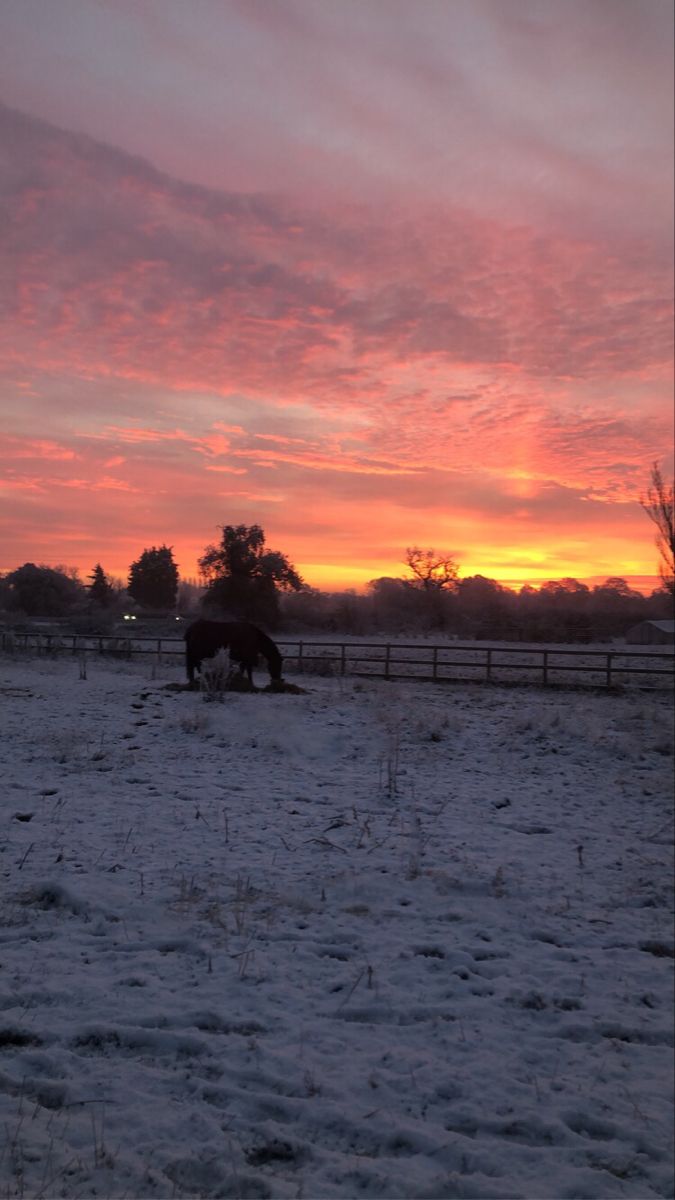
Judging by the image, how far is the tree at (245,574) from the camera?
48.8 m

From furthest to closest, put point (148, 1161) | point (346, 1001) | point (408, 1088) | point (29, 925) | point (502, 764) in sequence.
Result: point (502, 764), point (29, 925), point (346, 1001), point (408, 1088), point (148, 1161)

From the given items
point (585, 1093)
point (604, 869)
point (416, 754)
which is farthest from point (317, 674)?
point (585, 1093)

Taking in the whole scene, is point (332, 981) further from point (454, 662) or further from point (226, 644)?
point (454, 662)

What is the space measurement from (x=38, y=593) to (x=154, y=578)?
13620mm

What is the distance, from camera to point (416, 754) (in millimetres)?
12812

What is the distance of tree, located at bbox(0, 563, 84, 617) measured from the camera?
61812mm

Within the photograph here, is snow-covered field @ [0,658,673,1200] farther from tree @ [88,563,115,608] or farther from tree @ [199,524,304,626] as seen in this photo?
tree @ [88,563,115,608]

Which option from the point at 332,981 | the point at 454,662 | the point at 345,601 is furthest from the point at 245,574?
the point at 332,981

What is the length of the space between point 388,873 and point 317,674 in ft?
55.7

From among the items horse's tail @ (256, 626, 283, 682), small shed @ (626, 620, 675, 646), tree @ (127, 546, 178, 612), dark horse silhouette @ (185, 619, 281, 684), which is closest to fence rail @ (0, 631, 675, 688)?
horse's tail @ (256, 626, 283, 682)

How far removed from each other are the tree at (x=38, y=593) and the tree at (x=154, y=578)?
10.2m

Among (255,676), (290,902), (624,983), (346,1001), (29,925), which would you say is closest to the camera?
(346,1001)

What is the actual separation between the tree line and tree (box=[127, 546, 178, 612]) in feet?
0.33

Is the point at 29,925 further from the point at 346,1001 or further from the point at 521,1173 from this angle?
the point at 521,1173
